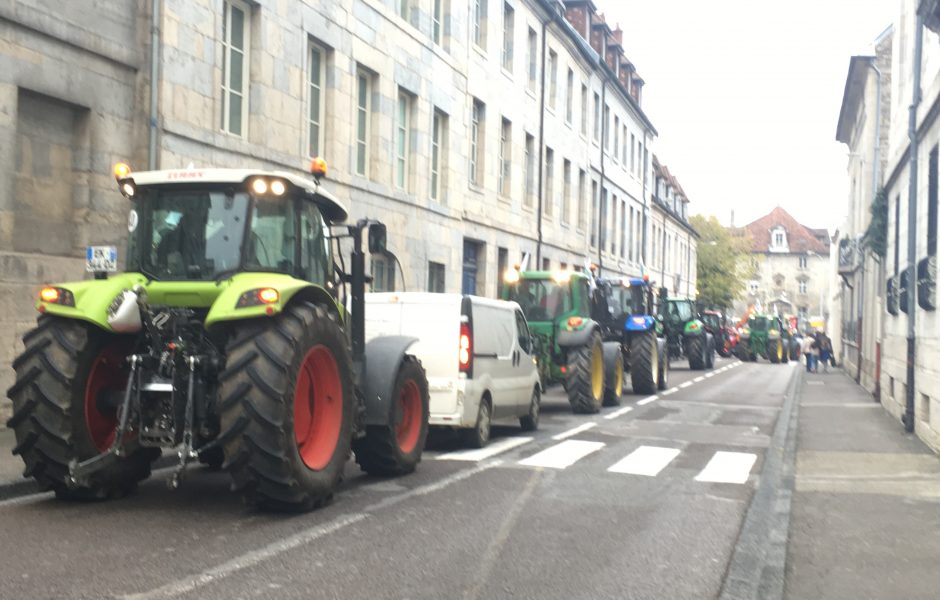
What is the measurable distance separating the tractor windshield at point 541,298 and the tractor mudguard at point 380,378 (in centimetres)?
857

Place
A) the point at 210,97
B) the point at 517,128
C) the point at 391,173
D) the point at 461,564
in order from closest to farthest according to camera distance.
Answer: the point at 461,564 < the point at 210,97 < the point at 391,173 < the point at 517,128

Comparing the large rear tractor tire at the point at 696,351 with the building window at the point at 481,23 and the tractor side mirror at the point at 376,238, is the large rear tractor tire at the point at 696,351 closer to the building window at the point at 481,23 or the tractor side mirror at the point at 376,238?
the building window at the point at 481,23

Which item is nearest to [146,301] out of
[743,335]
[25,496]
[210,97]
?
[25,496]

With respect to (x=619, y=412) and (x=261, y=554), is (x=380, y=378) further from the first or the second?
(x=619, y=412)

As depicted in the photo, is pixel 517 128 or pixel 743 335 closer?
pixel 517 128

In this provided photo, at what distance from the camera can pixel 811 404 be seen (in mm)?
21391

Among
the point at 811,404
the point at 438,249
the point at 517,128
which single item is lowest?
the point at 811,404

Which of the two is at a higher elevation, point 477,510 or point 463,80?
point 463,80

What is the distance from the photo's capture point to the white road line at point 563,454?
433 inches

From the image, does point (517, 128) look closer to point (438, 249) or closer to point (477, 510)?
point (438, 249)

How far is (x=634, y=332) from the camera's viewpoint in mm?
22094

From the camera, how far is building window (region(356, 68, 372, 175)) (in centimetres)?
2025

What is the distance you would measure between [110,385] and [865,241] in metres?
19.9

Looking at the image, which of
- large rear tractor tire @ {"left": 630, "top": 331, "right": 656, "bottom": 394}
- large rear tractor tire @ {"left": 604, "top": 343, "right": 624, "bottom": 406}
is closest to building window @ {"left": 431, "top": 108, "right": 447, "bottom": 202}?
large rear tractor tire @ {"left": 630, "top": 331, "right": 656, "bottom": 394}
